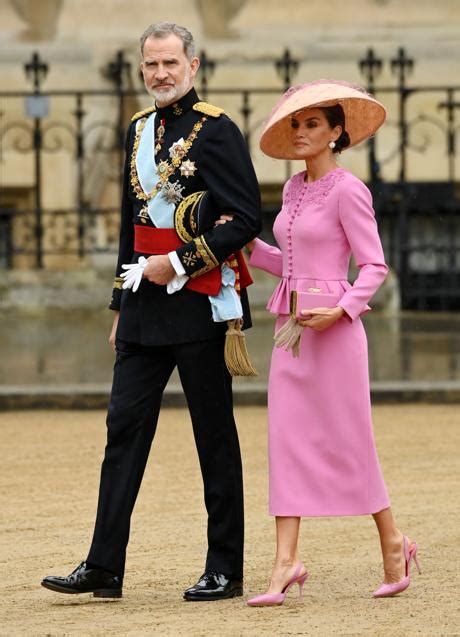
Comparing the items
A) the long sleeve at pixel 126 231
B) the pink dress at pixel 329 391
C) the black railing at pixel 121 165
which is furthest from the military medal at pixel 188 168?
the black railing at pixel 121 165

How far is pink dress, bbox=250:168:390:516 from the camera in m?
6.37

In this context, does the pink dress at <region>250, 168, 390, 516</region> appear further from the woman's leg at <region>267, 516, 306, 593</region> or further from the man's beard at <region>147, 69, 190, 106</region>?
the man's beard at <region>147, 69, 190, 106</region>

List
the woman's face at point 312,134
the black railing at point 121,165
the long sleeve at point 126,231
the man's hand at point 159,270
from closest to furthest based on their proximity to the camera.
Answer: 1. the man's hand at point 159,270
2. the woman's face at point 312,134
3. the long sleeve at point 126,231
4. the black railing at point 121,165

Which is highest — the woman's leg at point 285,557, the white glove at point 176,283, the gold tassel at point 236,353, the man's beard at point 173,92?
the man's beard at point 173,92

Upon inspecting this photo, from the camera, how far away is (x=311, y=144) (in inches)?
→ 255

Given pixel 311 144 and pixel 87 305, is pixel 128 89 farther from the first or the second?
pixel 311 144

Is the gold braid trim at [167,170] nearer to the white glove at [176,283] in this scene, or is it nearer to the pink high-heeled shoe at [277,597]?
the white glove at [176,283]

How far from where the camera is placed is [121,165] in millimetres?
18453

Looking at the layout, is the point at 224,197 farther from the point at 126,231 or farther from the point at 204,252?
the point at 126,231

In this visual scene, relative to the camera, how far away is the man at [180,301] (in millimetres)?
6383

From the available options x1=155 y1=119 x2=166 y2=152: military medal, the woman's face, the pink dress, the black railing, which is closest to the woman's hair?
the woman's face

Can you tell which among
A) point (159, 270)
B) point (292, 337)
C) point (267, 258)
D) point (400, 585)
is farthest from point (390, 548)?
point (159, 270)

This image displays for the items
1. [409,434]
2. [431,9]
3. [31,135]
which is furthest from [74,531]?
[431,9]

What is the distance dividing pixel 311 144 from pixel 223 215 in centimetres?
35
